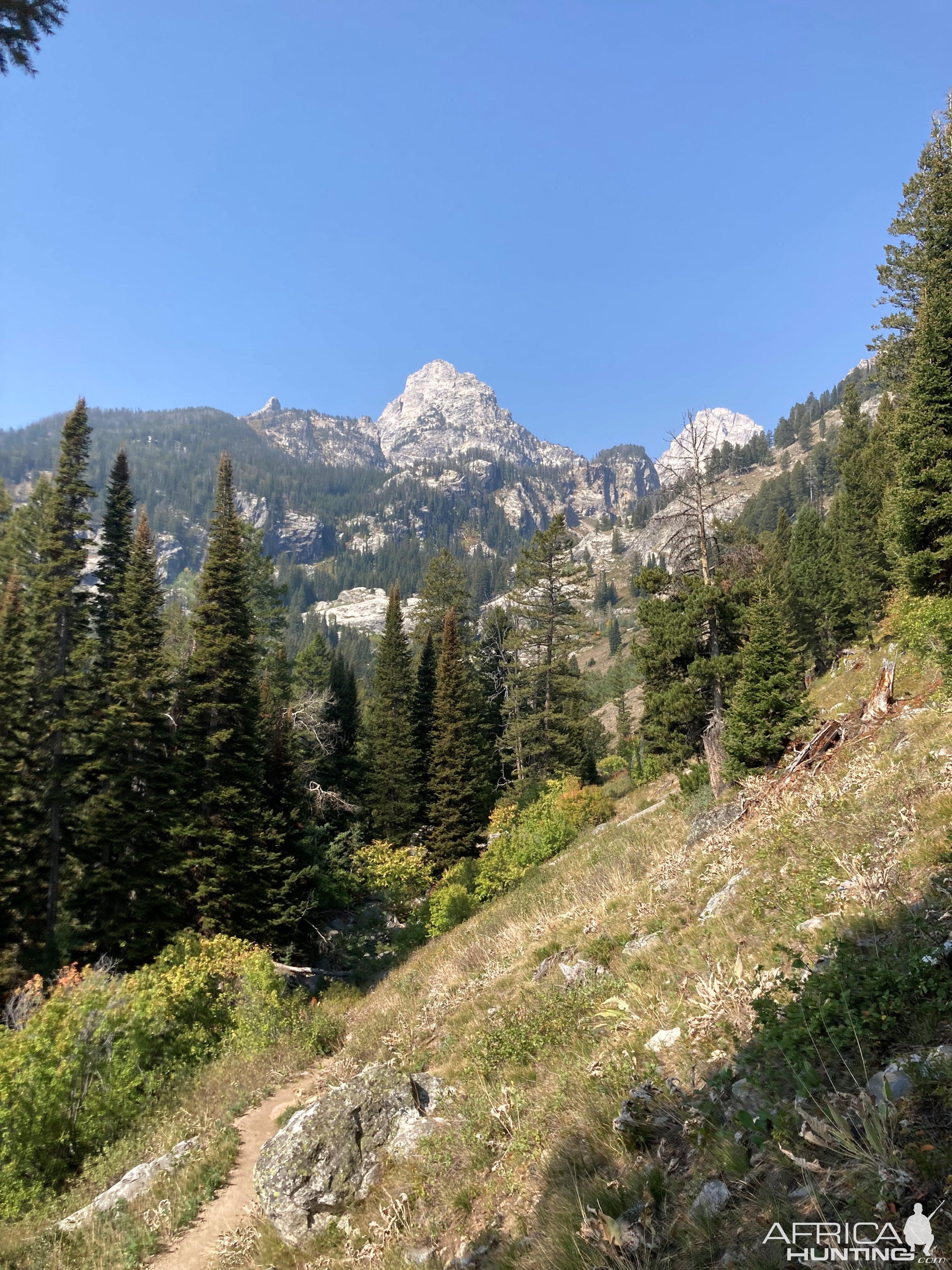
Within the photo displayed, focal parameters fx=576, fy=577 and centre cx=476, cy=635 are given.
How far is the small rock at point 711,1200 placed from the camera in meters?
3.35

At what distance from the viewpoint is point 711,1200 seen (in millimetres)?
3416

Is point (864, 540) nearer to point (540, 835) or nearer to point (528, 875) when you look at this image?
point (540, 835)

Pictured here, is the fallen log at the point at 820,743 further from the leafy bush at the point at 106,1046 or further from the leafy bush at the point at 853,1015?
the leafy bush at the point at 106,1046

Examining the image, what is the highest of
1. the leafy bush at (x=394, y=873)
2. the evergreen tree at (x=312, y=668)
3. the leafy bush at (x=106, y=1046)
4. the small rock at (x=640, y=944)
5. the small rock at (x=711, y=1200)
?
the evergreen tree at (x=312, y=668)

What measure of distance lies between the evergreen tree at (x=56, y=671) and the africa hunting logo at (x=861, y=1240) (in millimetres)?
27321

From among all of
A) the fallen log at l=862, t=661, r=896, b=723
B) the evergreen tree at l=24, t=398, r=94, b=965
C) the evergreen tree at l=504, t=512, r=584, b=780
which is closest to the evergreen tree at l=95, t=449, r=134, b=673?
the evergreen tree at l=24, t=398, r=94, b=965

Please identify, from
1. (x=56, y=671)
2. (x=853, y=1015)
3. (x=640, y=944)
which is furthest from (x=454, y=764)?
(x=853, y=1015)

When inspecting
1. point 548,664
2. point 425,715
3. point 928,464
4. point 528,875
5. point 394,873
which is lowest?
point 394,873

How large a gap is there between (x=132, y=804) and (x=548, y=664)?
23.8 metres

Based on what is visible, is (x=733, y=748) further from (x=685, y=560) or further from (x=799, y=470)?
(x=799, y=470)

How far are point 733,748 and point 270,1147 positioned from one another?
39.4 feet

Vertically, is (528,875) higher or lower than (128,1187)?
lower

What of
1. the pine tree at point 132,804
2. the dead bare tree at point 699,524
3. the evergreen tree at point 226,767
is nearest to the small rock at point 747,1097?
the dead bare tree at point 699,524

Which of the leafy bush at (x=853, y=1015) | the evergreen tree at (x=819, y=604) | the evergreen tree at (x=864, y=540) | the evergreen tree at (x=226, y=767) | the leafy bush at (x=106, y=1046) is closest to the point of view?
the leafy bush at (x=853, y=1015)
